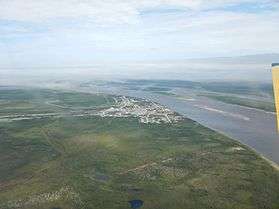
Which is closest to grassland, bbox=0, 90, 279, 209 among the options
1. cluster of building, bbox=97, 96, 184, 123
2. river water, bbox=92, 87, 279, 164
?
river water, bbox=92, 87, 279, 164

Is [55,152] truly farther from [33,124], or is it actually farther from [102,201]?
[33,124]

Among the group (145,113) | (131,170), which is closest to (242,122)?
(145,113)

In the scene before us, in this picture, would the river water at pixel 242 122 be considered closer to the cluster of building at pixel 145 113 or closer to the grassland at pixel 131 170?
the grassland at pixel 131 170

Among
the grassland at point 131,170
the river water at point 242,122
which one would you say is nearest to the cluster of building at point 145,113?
the river water at point 242,122

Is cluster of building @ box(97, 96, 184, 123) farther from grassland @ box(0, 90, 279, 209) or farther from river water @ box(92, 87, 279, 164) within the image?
grassland @ box(0, 90, 279, 209)

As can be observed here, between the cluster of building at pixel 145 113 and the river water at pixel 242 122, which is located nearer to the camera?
the river water at pixel 242 122

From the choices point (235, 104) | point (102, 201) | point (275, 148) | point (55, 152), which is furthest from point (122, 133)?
point (235, 104)
